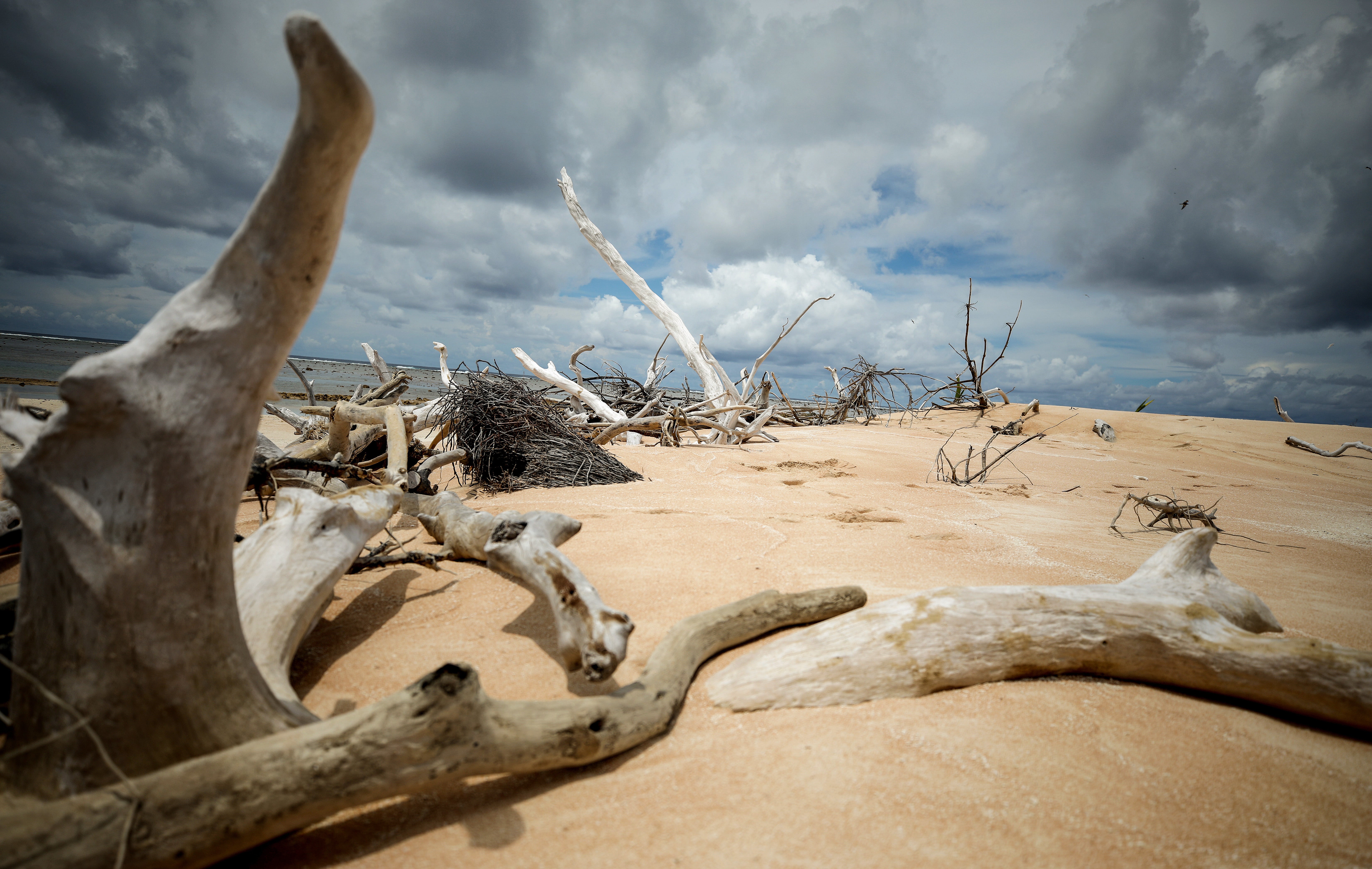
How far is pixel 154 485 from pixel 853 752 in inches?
66.2

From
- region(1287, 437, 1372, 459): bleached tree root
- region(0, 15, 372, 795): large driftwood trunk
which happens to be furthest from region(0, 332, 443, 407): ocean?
region(1287, 437, 1372, 459): bleached tree root

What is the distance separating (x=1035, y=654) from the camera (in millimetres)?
1869

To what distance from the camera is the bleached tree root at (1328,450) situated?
29.7ft

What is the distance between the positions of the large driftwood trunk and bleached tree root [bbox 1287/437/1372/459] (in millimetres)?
13093

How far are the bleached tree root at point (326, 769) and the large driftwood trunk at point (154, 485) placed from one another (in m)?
0.19

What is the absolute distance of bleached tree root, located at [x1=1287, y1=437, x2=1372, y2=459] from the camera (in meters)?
9.06

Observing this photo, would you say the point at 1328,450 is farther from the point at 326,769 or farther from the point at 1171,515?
the point at 326,769

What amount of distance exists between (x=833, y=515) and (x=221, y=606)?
11.7 ft

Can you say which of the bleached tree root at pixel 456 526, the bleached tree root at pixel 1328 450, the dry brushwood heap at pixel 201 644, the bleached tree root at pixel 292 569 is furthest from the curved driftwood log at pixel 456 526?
the bleached tree root at pixel 1328 450

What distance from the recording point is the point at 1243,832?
1.28 metres

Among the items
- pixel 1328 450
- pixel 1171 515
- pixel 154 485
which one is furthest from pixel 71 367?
pixel 1328 450

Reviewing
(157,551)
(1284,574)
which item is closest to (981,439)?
(1284,574)

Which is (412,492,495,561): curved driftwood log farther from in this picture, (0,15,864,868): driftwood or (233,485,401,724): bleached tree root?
(0,15,864,868): driftwood

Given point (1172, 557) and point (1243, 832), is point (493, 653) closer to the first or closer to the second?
point (1243, 832)
